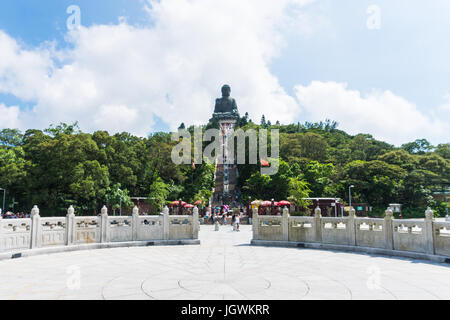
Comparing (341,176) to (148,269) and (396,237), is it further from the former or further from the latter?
(148,269)

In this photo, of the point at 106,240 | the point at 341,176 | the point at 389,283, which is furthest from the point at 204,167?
the point at 389,283

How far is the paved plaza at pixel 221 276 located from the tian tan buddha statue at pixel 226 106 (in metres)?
92.5

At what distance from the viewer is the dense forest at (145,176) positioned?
3588cm

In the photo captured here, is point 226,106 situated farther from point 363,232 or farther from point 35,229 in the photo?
point 35,229

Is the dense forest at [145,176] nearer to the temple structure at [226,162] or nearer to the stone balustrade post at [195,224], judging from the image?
the temple structure at [226,162]

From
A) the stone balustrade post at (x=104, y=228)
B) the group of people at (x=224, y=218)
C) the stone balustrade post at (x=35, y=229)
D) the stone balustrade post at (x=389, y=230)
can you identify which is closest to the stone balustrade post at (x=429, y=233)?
the stone balustrade post at (x=389, y=230)

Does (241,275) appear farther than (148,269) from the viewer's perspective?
No

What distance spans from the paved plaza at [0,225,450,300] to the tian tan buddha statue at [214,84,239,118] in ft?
303

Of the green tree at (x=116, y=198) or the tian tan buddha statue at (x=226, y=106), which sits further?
the tian tan buddha statue at (x=226, y=106)

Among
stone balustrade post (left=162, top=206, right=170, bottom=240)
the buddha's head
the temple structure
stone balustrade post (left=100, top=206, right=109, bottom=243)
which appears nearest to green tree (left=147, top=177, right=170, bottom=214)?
the temple structure

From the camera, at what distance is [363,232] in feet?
45.4

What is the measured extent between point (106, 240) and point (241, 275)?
28.0ft

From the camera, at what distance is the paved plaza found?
7.29 meters
